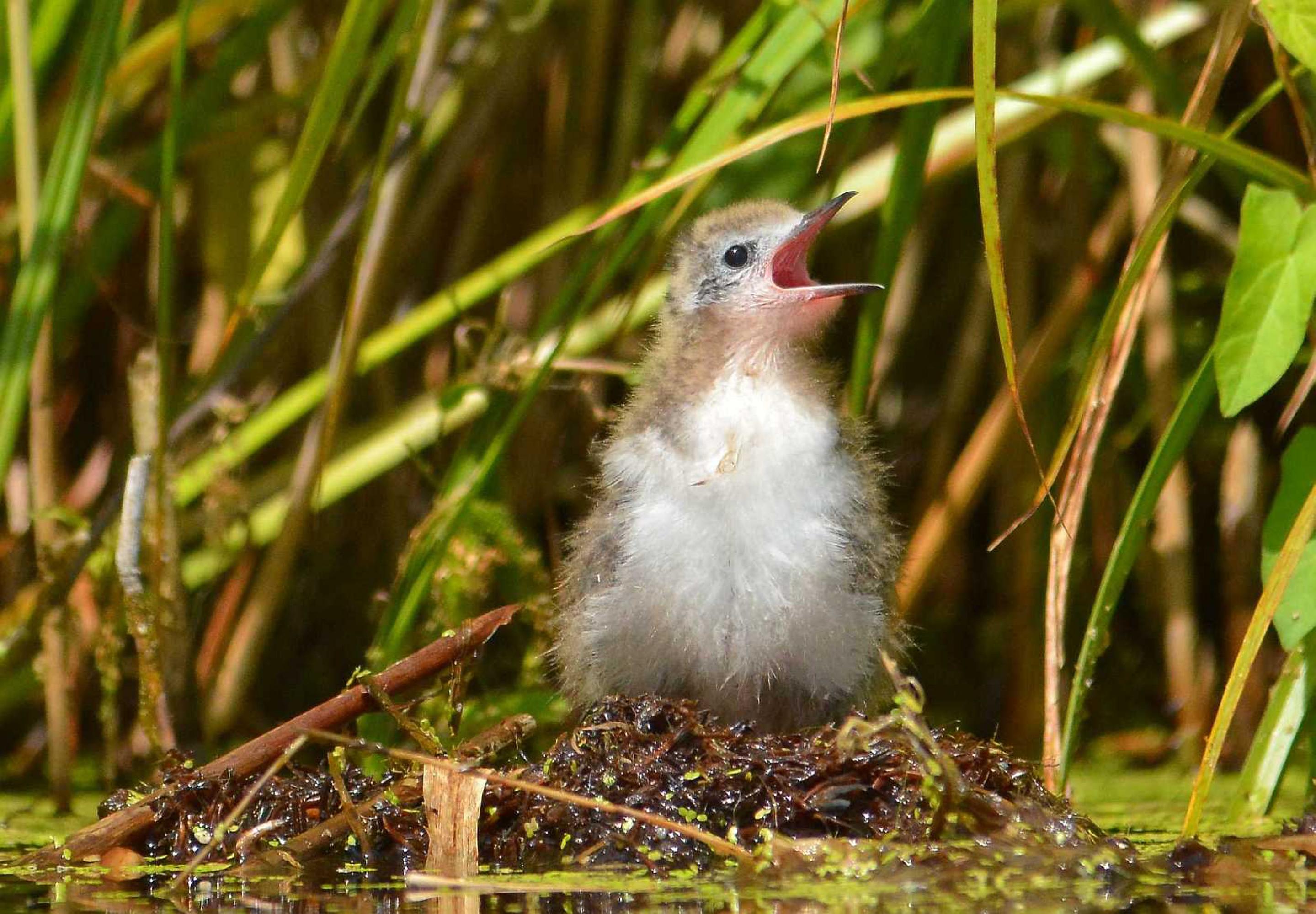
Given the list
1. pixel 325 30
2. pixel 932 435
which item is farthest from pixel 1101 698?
pixel 325 30

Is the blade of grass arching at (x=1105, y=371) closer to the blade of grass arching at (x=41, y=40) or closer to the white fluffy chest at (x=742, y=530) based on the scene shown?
the white fluffy chest at (x=742, y=530)

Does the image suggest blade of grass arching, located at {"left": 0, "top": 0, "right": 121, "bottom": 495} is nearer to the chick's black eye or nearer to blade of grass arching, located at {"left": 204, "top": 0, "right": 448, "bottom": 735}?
blade of grass arching, located at {"left": 204, "top": 0, "right": 448, "bottom": 735}

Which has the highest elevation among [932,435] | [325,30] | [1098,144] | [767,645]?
[325,30]

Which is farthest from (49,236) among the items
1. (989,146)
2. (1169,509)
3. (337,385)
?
(1169,509)

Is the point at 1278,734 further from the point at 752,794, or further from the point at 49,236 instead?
the point at 49,236

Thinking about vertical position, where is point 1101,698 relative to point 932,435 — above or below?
below

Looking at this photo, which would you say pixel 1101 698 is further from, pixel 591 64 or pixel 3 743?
pixel 3 743

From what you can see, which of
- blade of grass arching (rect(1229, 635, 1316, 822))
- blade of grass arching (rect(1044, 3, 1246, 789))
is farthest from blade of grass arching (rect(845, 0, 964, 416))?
blade of grass arching (rect(1229, 635, 1316, 822))

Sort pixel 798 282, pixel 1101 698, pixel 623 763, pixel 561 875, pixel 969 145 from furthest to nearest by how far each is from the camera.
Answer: pixel 1101 698 → pixel 969 145 → pixel 798 282 → pixel 623 763 → pixel 561 875
